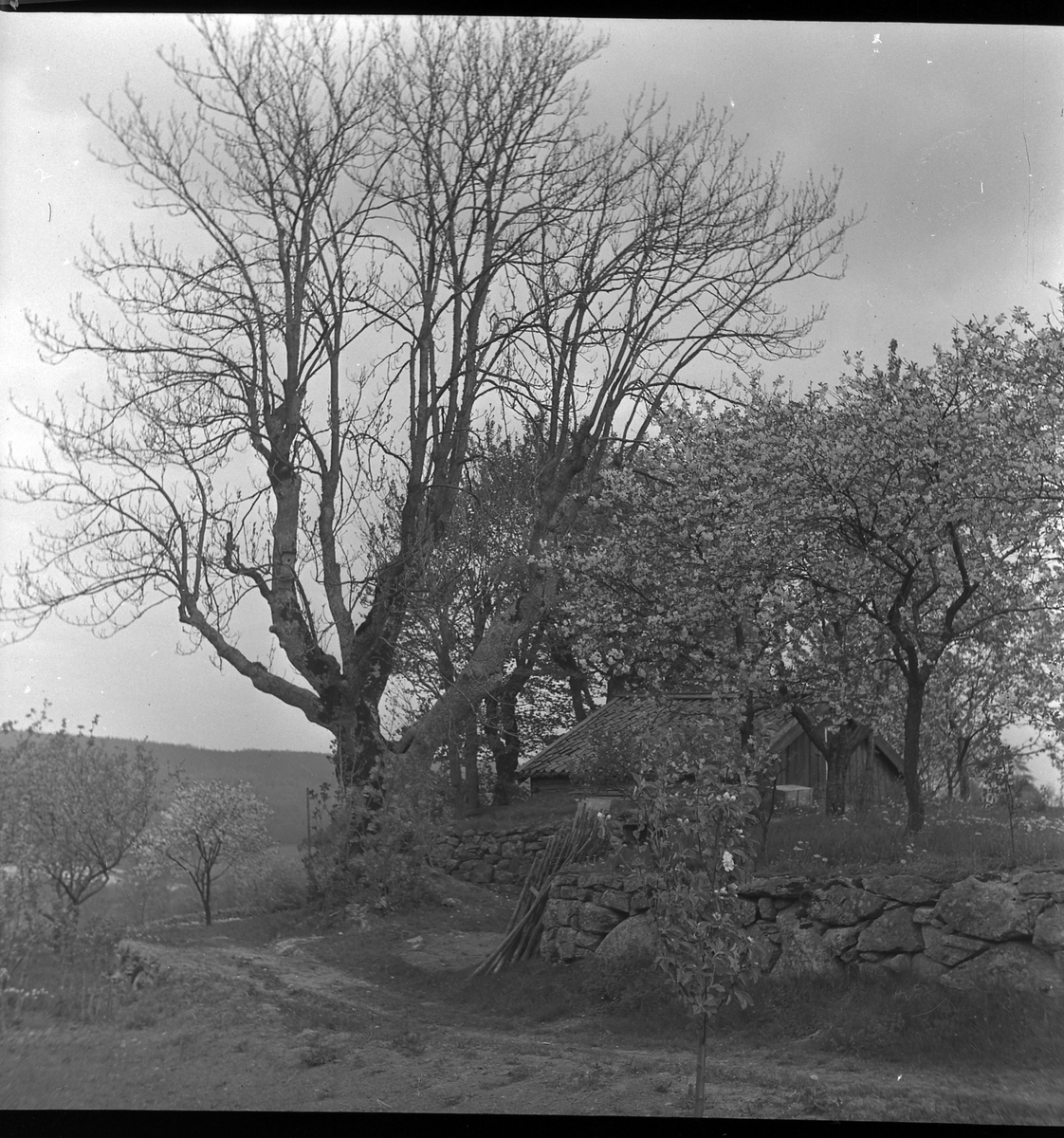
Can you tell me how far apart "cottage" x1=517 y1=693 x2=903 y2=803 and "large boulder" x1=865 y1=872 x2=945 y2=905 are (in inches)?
104

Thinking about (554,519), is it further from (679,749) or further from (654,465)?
(679,749)

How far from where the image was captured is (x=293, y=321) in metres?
13.3

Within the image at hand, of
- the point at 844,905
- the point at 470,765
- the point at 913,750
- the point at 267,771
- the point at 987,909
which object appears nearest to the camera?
the point at 987,909

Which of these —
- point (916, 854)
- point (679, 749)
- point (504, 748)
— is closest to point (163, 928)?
point (504, 748)

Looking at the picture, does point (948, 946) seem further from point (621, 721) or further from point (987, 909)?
point (621, 721)

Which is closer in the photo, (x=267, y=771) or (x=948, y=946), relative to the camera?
(x=948, y=946)

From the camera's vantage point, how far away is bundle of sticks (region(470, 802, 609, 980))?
1152cm

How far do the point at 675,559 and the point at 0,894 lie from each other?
772cm

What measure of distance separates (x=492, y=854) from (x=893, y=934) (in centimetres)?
605

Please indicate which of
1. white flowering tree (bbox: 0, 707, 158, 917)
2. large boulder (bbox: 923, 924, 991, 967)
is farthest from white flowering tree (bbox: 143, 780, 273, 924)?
large boulder (bbox: 923, 924, 991, 967)

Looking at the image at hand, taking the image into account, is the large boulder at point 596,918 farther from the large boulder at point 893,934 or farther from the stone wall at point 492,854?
the large boulder at point 893,934

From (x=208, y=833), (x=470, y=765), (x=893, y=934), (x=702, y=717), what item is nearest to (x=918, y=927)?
(x=893, y=934)

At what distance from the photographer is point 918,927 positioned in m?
9.02

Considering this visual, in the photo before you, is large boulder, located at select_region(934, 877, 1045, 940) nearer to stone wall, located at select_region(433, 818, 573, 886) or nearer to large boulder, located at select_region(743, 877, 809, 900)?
large boulder, located at select_region(743, 877, 809, 900)
